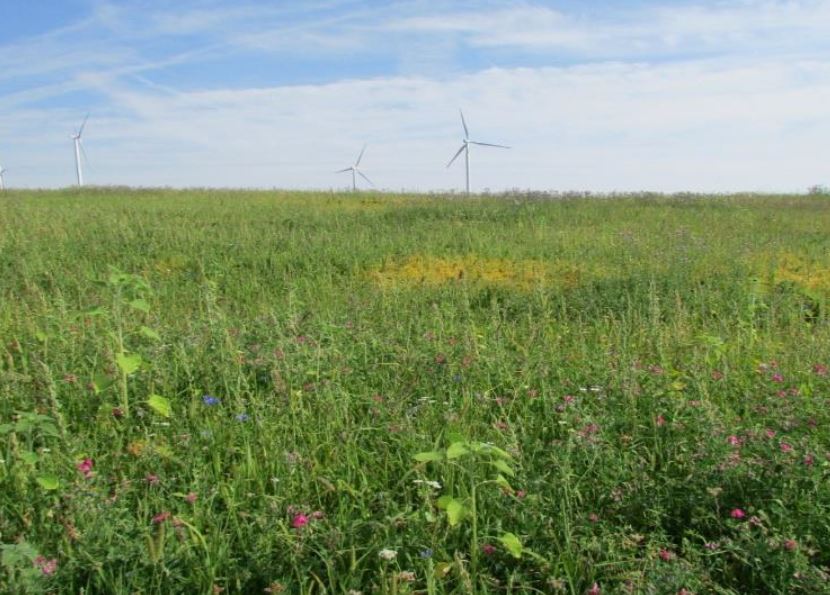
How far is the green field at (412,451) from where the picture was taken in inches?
89.7

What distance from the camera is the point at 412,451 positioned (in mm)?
3033

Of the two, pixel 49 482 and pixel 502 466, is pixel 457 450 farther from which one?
pixel 49 482

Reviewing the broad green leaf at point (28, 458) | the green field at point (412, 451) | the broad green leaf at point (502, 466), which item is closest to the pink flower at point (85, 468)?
the green field at point (412, 451)

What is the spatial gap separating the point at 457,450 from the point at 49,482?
59.0 inches

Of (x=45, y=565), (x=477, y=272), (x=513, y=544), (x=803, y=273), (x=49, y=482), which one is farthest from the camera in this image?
(x=477, y=272)

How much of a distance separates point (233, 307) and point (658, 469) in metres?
4.83

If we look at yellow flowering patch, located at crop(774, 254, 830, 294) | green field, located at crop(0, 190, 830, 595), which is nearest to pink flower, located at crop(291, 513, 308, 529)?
green field, located at crop(0, 190, 830, 595)

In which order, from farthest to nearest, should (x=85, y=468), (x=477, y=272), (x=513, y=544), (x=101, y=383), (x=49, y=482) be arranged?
(x=477, y=272), (x=101, y=383), (x=85, y=468), (x=49, y=482), (x=513, y=544)

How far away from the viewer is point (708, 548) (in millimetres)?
2402

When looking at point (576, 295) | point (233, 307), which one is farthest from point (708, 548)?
point (233, 307)

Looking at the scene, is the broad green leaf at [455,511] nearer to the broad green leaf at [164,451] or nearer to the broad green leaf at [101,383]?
the broad green leaf at [164,451]

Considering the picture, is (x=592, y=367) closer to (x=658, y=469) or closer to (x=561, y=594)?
(x=658, y=469)

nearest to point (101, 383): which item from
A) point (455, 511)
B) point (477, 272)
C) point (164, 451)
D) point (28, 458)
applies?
point (164, 451)

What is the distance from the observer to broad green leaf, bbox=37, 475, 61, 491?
95.7 inches
